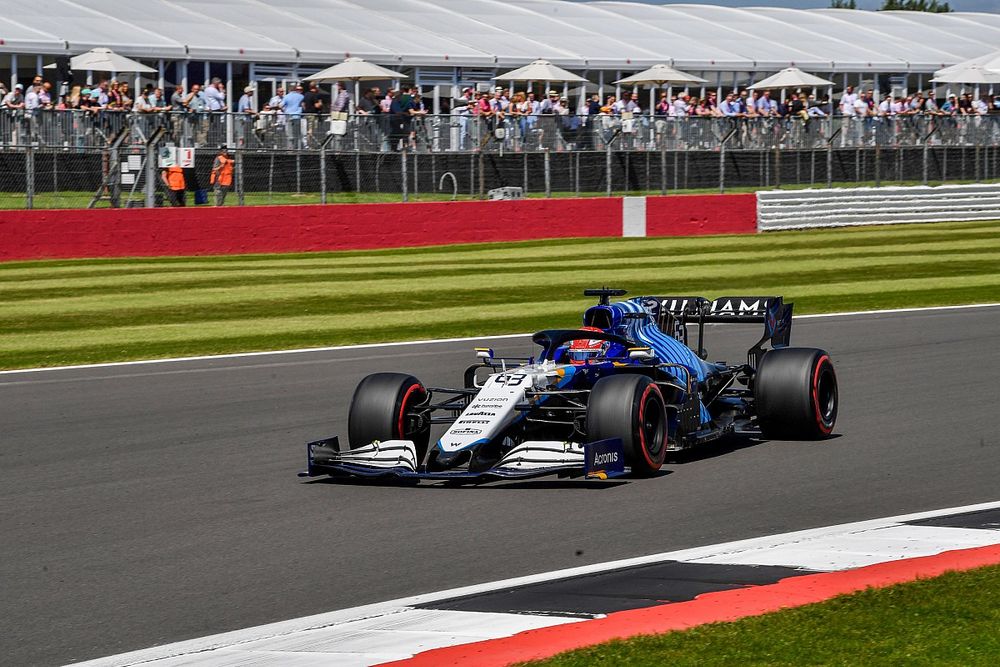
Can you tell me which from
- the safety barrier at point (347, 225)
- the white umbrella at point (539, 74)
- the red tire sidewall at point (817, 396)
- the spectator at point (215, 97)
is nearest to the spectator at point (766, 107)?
the white umbrella at point (539, 74)

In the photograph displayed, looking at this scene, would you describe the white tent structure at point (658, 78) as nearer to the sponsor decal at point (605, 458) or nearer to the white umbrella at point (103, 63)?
the white umbrella at point (103, 63)

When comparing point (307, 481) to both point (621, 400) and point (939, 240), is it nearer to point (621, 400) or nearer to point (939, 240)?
point (621, 400)

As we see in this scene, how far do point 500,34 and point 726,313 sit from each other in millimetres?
35567

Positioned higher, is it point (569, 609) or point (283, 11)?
point (283, 11)

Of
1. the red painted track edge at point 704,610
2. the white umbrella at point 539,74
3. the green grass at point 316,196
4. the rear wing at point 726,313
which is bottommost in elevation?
the red painted track edge at point 704,610

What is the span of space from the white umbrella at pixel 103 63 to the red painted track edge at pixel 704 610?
28.8 m

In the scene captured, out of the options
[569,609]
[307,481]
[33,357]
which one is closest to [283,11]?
[33,357]

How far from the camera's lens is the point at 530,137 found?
30.6m

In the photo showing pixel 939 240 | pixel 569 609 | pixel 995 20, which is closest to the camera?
pixel 569 609

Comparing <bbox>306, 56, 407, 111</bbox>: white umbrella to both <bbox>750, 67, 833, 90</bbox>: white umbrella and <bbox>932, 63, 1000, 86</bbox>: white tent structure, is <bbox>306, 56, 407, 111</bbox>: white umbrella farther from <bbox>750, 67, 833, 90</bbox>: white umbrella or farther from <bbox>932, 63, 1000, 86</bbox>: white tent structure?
<bbox>932, 63, 1000, 86</bbox>: white tent structure

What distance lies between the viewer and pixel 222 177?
2597cm

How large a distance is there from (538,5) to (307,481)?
4567 centimetres

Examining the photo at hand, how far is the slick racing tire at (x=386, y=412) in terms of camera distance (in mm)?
9484

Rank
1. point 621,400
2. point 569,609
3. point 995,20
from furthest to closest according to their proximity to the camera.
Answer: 1. point 995,20
2. point 621,400
3. point 569,609
